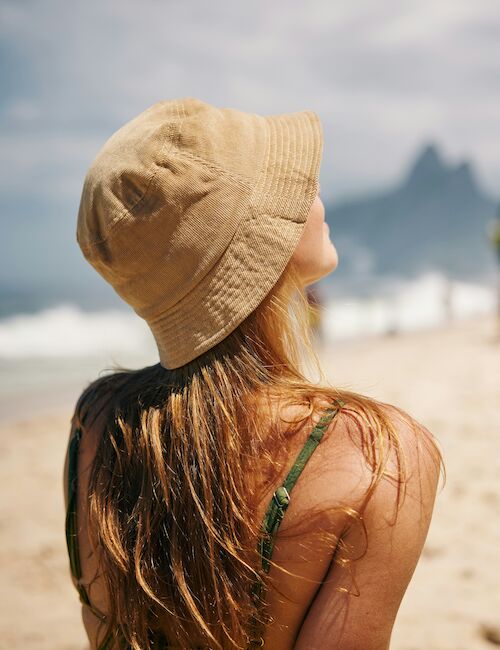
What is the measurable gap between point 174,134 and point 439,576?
3.41 meters

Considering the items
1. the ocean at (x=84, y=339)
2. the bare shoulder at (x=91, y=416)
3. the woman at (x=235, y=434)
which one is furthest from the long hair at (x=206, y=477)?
the ocean at (x=84, y=339)

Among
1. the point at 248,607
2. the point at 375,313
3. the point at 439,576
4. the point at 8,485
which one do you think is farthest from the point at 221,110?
the point at 375,313

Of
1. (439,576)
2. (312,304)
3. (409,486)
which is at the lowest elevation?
(439,576)

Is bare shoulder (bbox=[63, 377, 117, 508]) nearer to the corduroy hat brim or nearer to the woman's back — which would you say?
the corduroy hat brim

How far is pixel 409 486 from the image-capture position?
3.46ft

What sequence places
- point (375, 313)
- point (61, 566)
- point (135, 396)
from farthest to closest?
1. point (375, 313)
2. point (61, 566)
3. point (135, 396)

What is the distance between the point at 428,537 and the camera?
4539 millimetres

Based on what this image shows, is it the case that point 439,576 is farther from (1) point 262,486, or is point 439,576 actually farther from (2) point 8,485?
(2) point 8,485

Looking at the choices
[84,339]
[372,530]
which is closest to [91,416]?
[372,530]

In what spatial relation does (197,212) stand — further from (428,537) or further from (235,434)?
(428,537)

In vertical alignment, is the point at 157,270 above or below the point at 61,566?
above

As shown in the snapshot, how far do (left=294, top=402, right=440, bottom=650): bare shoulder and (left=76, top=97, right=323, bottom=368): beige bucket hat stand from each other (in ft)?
1.11

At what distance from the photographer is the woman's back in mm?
1058

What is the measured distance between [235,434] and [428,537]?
152 inches
